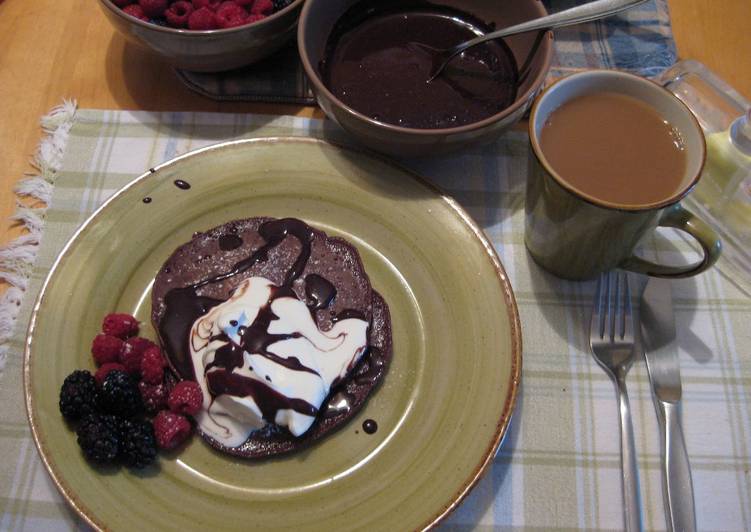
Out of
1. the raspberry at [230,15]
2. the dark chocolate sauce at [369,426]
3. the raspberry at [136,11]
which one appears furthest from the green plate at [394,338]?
the raspberry at [136,11]

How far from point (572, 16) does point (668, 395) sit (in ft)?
3.37

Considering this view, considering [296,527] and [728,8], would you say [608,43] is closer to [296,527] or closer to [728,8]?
[728,8]

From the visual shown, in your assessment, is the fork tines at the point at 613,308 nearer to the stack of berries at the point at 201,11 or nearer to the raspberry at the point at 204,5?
the stack of berries at the point at 201,11

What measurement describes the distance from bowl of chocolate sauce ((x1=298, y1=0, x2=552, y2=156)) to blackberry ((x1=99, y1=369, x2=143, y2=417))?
0.85 meters

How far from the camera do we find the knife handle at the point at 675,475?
1.34 metres

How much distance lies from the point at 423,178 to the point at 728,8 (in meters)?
A: 1.41

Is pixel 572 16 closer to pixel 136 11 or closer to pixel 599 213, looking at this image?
pixel 599 213

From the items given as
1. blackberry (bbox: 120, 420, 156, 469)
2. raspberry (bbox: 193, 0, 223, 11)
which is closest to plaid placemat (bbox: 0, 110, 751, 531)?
blackberry (bbox: 120, 420, 156, 469)

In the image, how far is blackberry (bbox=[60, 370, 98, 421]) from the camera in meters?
1.32

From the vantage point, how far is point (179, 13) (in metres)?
1.84

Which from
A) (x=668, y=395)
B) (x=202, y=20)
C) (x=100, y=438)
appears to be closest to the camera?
(x=100, y=438)

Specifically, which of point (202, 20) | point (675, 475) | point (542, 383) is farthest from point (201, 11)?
point (675, 475)

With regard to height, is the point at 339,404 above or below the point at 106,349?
below

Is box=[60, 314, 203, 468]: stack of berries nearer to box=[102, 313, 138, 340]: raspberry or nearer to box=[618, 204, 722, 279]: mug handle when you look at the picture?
box=[102, 313, 138, 340]: raspberry
